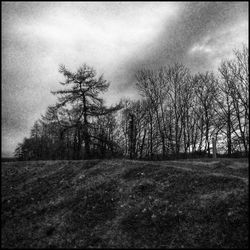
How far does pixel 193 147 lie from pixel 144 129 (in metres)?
10.3

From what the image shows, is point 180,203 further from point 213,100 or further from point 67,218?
point 213,100

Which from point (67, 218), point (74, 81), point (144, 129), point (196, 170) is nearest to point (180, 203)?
point (196, 170)

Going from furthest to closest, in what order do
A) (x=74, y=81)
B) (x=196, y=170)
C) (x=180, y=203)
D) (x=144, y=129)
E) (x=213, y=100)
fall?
(x=144, y=129) < (x=213, y=100) < (x=74, y=81) < (x=196, y=170) < (x=180, y=203)

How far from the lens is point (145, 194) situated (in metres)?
10.8

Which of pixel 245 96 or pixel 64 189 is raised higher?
pixel 245 96

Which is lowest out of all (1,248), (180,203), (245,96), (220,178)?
(1,248)

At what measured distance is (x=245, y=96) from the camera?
24875mm

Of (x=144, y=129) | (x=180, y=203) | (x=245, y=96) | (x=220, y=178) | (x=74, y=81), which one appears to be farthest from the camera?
(x=144, y=129)

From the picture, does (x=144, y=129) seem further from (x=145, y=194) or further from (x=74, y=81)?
(x=145, y=194)

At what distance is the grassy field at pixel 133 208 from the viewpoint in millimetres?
7703

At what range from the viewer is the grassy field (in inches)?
303

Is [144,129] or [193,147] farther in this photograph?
[144,129]

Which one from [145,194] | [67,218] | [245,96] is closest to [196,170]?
[145,194]

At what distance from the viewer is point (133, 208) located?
32.1ft
